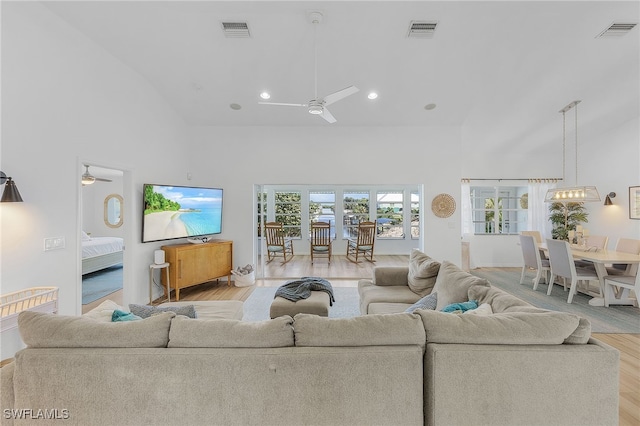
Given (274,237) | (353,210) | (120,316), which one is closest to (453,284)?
(120,316)

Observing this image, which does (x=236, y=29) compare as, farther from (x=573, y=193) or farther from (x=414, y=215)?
(x=414, y=215)

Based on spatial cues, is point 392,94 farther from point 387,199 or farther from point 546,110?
point 387,199

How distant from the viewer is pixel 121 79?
11.8 ft

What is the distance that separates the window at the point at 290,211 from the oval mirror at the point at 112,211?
162 inches

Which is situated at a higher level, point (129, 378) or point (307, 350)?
point (307, 350)

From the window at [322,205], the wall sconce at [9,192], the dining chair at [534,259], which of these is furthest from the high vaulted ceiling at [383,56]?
the window at [322,205]

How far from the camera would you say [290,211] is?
8641 mm

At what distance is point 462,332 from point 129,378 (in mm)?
1638

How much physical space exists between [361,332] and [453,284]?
139cm

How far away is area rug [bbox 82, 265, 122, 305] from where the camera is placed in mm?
4535

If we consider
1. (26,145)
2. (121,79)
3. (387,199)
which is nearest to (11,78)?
(26,145)

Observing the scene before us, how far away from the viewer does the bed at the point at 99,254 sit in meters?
5.29

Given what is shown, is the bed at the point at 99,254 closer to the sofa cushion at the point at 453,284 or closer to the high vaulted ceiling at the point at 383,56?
the high vaulted ceiling at the point at 383,56

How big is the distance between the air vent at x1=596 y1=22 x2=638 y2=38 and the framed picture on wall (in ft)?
11.2
